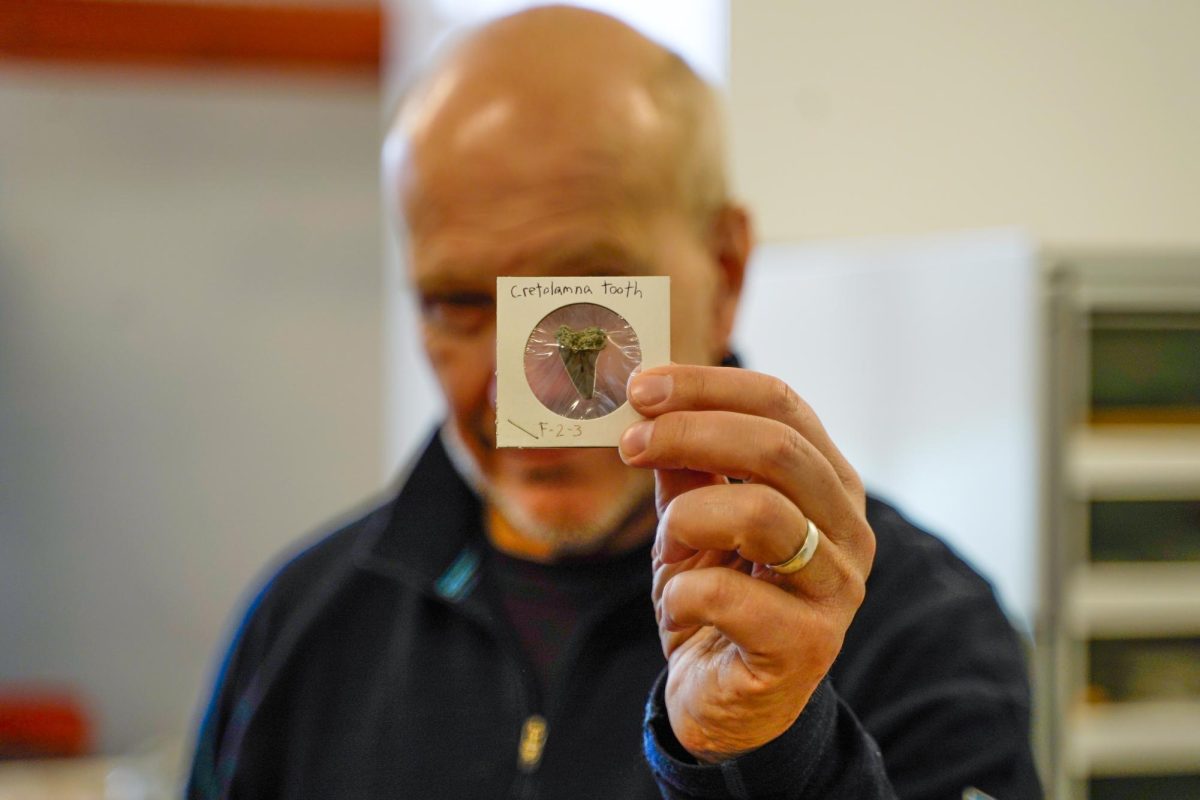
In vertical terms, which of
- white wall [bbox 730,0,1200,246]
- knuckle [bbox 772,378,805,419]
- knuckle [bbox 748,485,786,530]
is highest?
white wall [bbox 730,0,1200,246]

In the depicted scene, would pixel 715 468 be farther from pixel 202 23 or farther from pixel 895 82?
pixel 202 23

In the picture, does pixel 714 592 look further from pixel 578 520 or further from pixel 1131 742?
pixel 1131 742

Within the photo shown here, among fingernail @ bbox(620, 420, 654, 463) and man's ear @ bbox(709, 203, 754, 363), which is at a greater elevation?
man's ear @ bbox(709, 203, 754, 363)

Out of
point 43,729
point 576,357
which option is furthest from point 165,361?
point 576,357

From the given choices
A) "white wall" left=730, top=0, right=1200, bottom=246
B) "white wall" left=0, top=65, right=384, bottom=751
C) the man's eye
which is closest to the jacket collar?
the man's eye

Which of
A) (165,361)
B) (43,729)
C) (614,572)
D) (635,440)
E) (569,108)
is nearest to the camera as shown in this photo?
(635,440)

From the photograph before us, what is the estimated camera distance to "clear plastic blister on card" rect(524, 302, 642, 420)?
1.95 ft

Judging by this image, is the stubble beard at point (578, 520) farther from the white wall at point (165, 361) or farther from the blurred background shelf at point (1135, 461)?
the white wall at point (165, 361)

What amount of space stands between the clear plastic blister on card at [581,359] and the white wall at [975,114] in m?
1.76

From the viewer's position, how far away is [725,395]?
23.2 inches

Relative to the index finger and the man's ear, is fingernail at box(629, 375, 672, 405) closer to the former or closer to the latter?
the index finger

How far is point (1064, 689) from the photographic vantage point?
1929mm

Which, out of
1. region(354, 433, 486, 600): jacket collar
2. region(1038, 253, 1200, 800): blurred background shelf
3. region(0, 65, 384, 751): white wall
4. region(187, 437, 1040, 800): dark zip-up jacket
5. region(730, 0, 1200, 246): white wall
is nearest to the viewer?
region(187, 437, 1040, 800): dark zip-up jacket

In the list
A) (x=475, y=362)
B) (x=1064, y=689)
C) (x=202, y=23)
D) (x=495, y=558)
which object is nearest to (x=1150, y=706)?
(x=1064, y=689)
